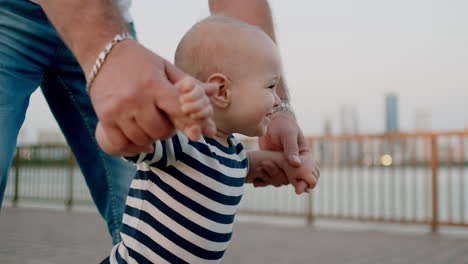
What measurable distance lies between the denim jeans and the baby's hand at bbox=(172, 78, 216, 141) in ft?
2.93

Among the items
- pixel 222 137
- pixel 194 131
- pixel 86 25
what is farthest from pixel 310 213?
pixel 194 131

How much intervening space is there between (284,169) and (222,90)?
0.49m

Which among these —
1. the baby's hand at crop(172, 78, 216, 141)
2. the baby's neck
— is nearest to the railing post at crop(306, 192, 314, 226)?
the baby's neck

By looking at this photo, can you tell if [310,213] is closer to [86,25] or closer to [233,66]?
[233,66]

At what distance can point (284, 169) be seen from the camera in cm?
168

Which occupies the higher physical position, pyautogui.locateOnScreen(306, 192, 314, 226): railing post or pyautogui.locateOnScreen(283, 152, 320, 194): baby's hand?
pyautogui.locateOnScreen(283, 152, 320, 194): baby's hand

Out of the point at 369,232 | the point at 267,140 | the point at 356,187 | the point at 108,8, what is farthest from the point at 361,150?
the point at 108,8

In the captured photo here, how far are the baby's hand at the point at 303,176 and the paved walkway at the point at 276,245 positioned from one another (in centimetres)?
322

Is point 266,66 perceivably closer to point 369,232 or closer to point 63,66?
point 63,66

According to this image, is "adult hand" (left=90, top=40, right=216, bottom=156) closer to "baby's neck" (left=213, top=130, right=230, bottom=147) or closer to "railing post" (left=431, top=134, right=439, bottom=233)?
"baby's neck" (left=213, top=130, right=230, bottom=147)

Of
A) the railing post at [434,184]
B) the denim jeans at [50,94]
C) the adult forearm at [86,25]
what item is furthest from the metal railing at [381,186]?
the adult forearm at [86,25]

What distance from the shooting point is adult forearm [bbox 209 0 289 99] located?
1749 millimetres

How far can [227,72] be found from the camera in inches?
50.0

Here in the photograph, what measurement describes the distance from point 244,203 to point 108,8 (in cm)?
796
